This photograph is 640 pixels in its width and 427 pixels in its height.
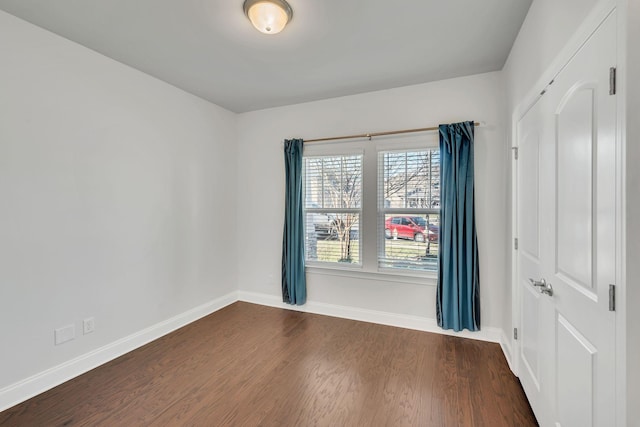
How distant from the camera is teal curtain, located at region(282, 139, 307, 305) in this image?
3.58 m

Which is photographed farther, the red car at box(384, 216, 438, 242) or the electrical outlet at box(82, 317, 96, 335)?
the red car at box(384, 216, 438, 242)

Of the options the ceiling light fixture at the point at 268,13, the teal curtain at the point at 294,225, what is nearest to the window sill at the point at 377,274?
the teal curtain at the point at 294,225

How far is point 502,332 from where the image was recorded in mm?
2709

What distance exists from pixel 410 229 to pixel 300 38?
2.16 meters

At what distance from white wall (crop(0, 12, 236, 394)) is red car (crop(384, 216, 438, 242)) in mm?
2299

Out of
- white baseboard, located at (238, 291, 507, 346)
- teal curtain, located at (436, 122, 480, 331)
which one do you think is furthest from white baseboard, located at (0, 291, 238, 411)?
teal curtain, located at (436, 122, 480, 331)

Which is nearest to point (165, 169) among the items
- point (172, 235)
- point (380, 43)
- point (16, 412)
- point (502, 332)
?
point (172, 235)

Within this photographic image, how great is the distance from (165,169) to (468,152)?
3.15 m

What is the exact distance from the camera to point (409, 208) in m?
3.15

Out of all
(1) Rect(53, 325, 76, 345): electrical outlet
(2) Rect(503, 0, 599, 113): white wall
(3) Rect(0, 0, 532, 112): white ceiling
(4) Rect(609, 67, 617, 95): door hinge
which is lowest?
(1) Rect(53, 325, 76, 345): electrical outlet

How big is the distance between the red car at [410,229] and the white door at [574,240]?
1.17 metres

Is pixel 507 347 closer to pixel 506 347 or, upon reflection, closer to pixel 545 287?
pixel 506 347

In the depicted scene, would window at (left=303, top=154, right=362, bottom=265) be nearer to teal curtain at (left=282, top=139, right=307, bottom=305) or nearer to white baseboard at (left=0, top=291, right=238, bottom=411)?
teal curtain at (left=282, top=139, right=307, bottom=305)

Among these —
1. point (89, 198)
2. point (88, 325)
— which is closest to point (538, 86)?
point (89, 198)
